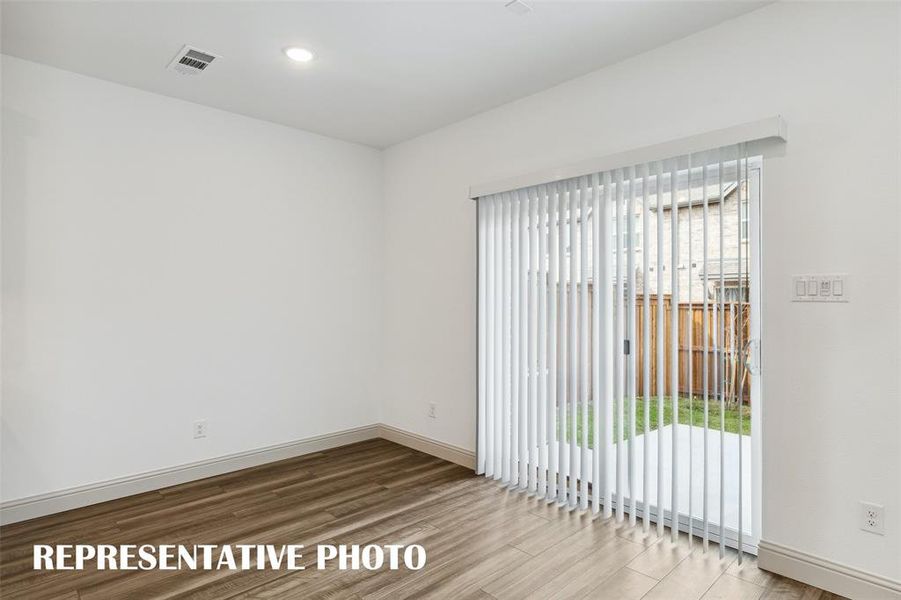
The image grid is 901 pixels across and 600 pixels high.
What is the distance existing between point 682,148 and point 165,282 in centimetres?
337

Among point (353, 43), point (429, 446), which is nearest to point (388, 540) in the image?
point (429, 446)

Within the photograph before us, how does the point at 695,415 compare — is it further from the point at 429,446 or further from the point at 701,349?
the point at 429,446

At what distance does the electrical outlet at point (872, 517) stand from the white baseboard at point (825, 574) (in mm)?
188

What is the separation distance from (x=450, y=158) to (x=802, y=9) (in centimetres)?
241

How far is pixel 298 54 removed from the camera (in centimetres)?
287

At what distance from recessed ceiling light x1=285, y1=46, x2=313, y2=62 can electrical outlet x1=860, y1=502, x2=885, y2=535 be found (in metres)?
3.53

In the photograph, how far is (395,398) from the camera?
4.55m

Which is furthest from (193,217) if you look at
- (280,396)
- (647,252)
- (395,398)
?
(647,252)

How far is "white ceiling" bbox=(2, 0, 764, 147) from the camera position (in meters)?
2.45

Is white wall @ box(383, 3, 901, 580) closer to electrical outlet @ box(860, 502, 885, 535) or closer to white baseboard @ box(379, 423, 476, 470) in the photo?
electrical outlet @ box(860, 502, 885, 535)

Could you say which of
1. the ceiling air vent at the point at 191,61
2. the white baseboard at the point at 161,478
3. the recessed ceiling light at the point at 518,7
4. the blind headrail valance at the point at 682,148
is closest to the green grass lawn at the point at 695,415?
the blind headrail valance at the point at 682,148

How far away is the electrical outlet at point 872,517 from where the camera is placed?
206cm

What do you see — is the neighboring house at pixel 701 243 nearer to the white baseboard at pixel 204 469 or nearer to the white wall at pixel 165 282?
the white baseboard at pixel 204 469

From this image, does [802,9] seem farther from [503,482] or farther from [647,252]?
[503,482]
